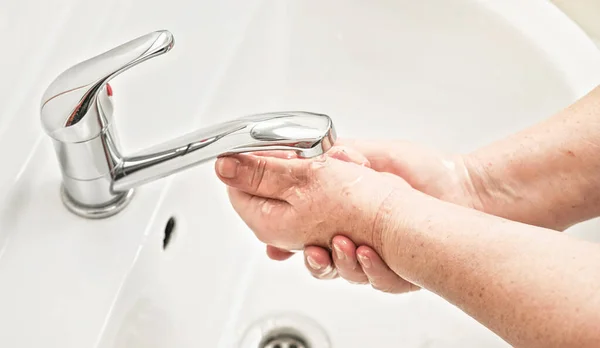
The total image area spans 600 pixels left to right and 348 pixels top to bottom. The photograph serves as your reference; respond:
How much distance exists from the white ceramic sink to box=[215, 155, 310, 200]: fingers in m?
0.06

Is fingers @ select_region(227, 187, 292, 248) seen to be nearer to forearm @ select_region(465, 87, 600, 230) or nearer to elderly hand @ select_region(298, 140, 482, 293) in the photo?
elderly hand @ select_region(298, 140, 482, 293)

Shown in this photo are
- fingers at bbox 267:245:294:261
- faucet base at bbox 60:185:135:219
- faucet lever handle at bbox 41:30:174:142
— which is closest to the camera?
faucet lever handle at bbox 41:30:174:142

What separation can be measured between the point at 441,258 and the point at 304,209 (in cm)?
13

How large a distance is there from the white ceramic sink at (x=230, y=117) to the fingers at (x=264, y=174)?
0.18 ft

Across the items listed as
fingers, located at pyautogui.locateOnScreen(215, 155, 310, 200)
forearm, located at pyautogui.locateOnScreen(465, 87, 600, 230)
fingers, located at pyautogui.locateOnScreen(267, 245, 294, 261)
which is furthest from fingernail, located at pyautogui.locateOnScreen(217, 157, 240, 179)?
forearm, located at pyautogui.locateOnScreen(465, 87, 600, 230)

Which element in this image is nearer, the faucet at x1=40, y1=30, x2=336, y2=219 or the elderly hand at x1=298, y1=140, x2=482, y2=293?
the faucet at x1=40, y1=30, x2=336, y2=219

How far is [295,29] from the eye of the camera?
2.50ft

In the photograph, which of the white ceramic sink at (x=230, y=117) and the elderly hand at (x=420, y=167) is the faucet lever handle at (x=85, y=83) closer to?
the white ceramic sink at (x=230, y=117)

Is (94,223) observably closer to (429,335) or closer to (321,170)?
(321,170)

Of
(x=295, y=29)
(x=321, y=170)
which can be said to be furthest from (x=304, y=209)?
(x=295, y=29)

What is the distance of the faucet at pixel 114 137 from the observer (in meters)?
0.43

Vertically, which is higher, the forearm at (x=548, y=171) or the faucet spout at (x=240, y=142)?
the faucet spout at (x=240, y=142)

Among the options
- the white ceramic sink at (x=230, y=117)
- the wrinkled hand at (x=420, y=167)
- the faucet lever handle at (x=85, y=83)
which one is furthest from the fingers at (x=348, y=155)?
the faucet lever handle at (x=85, y=83)

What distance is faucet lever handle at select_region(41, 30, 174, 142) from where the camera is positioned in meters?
0.42
